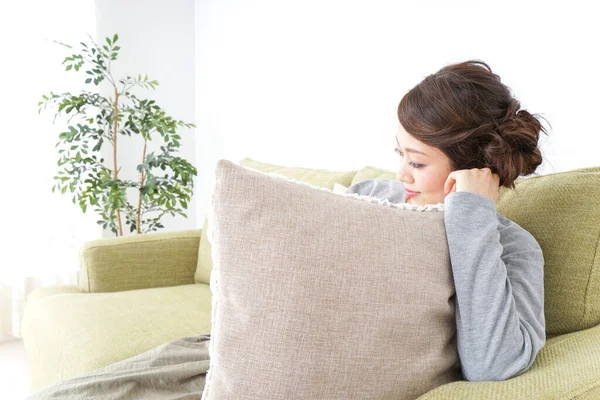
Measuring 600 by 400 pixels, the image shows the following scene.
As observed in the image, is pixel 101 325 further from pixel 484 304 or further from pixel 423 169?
pixel 484 304

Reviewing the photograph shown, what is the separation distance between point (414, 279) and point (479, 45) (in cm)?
Result: 137

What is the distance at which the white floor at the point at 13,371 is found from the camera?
8.30ft

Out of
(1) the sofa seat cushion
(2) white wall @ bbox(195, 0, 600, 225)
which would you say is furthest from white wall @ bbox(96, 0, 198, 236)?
(1) the sofa seat cushion

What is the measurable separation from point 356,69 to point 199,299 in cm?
118

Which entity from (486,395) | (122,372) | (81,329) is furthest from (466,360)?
(81,329)

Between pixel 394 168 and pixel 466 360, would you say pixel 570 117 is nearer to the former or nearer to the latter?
pixel 394 168

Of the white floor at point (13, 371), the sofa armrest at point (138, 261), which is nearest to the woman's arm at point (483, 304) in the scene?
the sofa armrest at point (138, 261)

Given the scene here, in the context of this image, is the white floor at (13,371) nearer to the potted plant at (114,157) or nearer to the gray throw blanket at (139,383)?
the potted plant at (114,157)

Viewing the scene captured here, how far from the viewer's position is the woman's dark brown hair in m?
1.07

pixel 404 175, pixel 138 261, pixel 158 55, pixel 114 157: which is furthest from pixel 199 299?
pixel 158 55

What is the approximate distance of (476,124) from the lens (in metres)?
1.08

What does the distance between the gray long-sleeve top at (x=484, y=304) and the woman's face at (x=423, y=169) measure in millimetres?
158

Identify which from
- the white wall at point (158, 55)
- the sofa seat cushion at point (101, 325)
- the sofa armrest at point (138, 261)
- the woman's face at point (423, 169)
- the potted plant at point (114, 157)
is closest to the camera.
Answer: the woman's face at point (423, 169)

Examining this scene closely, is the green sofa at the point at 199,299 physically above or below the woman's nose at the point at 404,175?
below
